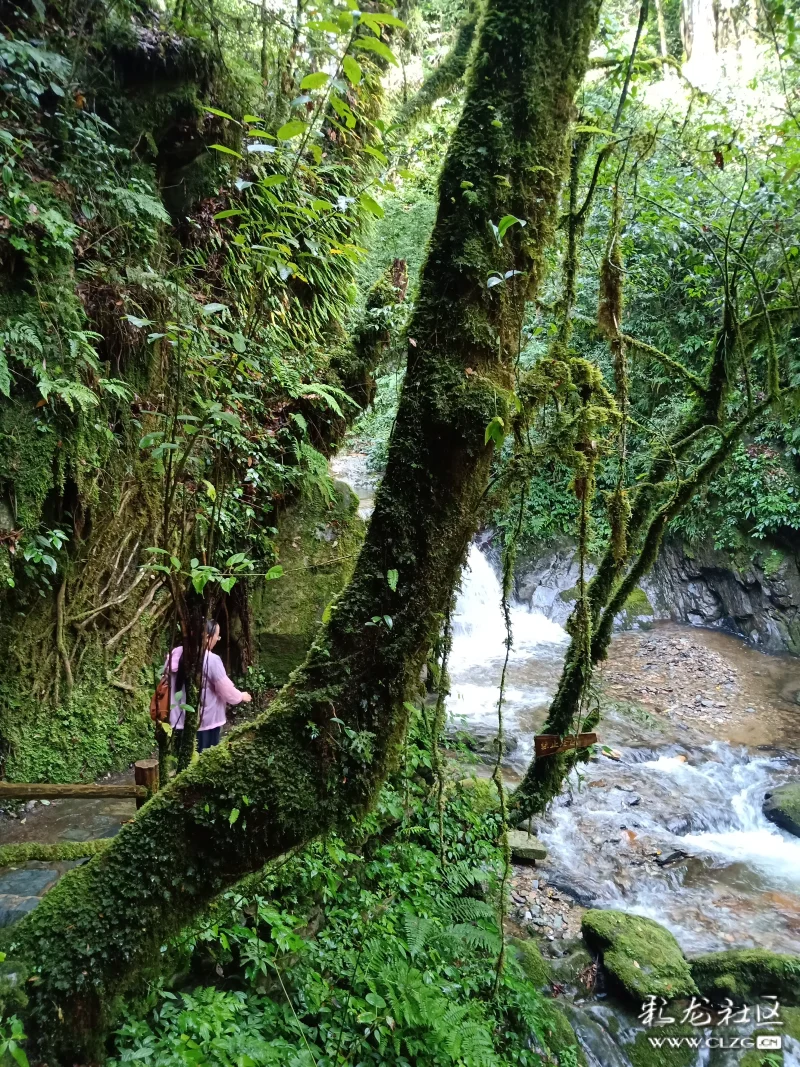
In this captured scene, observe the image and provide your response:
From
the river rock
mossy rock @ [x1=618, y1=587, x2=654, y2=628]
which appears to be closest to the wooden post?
the river rock

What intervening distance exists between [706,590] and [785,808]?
6316 mm

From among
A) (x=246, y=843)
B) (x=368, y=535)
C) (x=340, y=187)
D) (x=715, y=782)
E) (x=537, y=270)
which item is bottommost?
(x=715, y=782)

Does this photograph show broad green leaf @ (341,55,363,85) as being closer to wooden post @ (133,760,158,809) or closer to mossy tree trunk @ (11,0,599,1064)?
mossy tree trunk @ (11,0,599,1064)

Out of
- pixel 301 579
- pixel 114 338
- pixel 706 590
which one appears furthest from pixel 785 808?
pixel 114 338

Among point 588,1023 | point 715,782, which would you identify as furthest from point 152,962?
point 715,782

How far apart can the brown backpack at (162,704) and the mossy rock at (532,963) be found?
10.4 feet

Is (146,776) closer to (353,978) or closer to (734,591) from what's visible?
(353,978)

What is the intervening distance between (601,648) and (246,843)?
2815mm

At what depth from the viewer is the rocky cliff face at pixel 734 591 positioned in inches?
453

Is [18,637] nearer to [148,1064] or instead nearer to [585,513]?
[148,1064]

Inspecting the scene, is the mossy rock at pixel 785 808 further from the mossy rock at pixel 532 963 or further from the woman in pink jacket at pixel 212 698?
the woman in pink jacket at pixel 212 698

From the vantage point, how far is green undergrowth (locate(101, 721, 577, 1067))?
8.25ft

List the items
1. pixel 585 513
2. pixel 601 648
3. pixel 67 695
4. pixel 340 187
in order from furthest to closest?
pixel 340 187, pixel 67 695, pixel 601 648, pixel 585 513

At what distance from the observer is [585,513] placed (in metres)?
2.69
